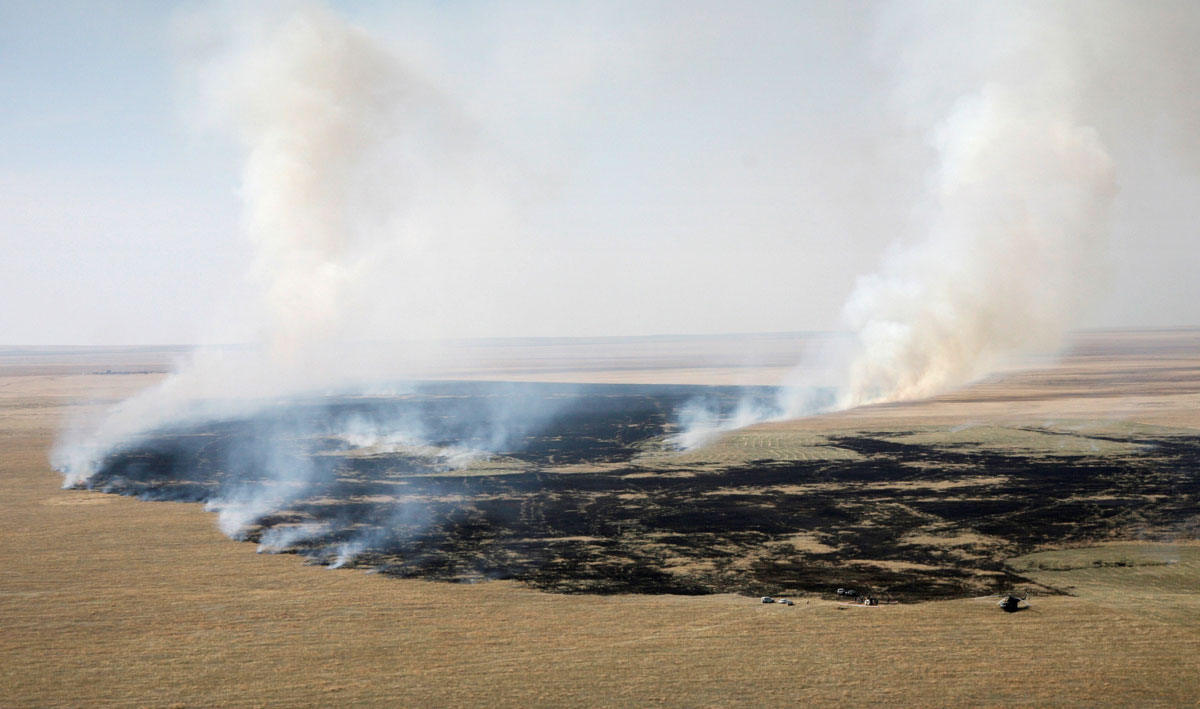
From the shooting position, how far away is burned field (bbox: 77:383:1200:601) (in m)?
38.6

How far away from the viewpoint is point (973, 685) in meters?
25.4

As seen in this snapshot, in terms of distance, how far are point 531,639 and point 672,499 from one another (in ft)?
80.2

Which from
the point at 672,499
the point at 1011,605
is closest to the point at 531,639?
the point at 1011,605

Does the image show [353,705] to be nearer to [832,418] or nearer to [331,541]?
[331,541]

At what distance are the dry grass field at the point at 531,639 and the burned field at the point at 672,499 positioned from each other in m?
2.59

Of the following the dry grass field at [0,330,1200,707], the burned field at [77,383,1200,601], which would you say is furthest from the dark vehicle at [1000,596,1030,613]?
the burned field at [77,383,1200,601]

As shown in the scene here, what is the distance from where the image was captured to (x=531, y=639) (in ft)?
96.9

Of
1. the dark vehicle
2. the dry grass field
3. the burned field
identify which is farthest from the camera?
the burned field

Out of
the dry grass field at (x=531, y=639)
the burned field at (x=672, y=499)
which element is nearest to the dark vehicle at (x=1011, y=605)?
the dry grass field at (x=531, y=639)

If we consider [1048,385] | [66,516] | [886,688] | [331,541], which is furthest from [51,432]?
[1048,385]

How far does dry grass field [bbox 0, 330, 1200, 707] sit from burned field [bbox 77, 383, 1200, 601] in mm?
2592

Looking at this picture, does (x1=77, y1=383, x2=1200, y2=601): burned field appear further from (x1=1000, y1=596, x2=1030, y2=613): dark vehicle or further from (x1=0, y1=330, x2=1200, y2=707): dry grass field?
(x1=0, y1=330, x2=1200, y2=707): dry grass field

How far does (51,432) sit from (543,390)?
66.3 metres

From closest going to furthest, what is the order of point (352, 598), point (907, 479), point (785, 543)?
1. point (352, 598)
2. point (785, 543)
3. point (907, 479)
